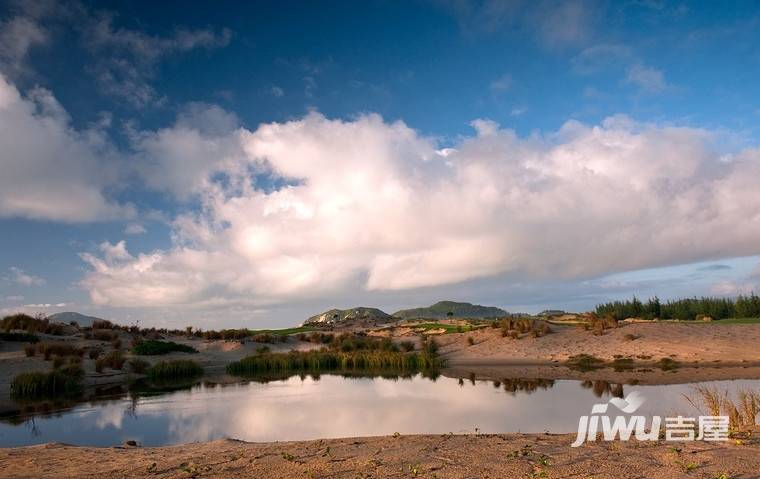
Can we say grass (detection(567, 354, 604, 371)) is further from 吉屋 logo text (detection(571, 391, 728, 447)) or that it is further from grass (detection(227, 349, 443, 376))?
吉屋 logo text (detection(571, 391, 728, 447))

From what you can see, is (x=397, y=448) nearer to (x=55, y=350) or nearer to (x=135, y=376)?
(x=135, y=376)

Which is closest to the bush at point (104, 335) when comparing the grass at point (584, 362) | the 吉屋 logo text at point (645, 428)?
the grass at point (584, 362)

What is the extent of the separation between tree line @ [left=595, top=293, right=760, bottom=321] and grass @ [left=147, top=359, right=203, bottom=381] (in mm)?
31497

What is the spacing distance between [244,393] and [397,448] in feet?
37.6

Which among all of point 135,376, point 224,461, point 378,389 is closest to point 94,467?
point 224,461

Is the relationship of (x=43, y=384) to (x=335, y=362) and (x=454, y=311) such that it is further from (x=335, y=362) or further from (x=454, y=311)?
(x=454, y=311)

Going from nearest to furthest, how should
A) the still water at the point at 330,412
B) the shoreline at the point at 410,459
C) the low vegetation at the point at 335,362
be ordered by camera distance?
the shoreline at the point at 410,459
the still water at the point at 330,412
the low vegetation at the point at 335,362

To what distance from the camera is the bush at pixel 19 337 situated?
28031 millimetres

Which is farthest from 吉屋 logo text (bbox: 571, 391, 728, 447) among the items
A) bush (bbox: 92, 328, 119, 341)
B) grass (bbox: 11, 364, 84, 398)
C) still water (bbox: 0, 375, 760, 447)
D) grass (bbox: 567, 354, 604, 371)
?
bush (bbox: 92, 328, 119, 341)

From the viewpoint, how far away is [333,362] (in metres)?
30.2

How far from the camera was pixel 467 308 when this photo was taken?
176250mm

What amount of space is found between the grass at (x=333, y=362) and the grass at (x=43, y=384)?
8.33 m

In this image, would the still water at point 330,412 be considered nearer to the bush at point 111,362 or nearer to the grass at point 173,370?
the grass at point 173,370

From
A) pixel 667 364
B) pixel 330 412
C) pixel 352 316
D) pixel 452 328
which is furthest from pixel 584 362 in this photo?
pixel 352 316
